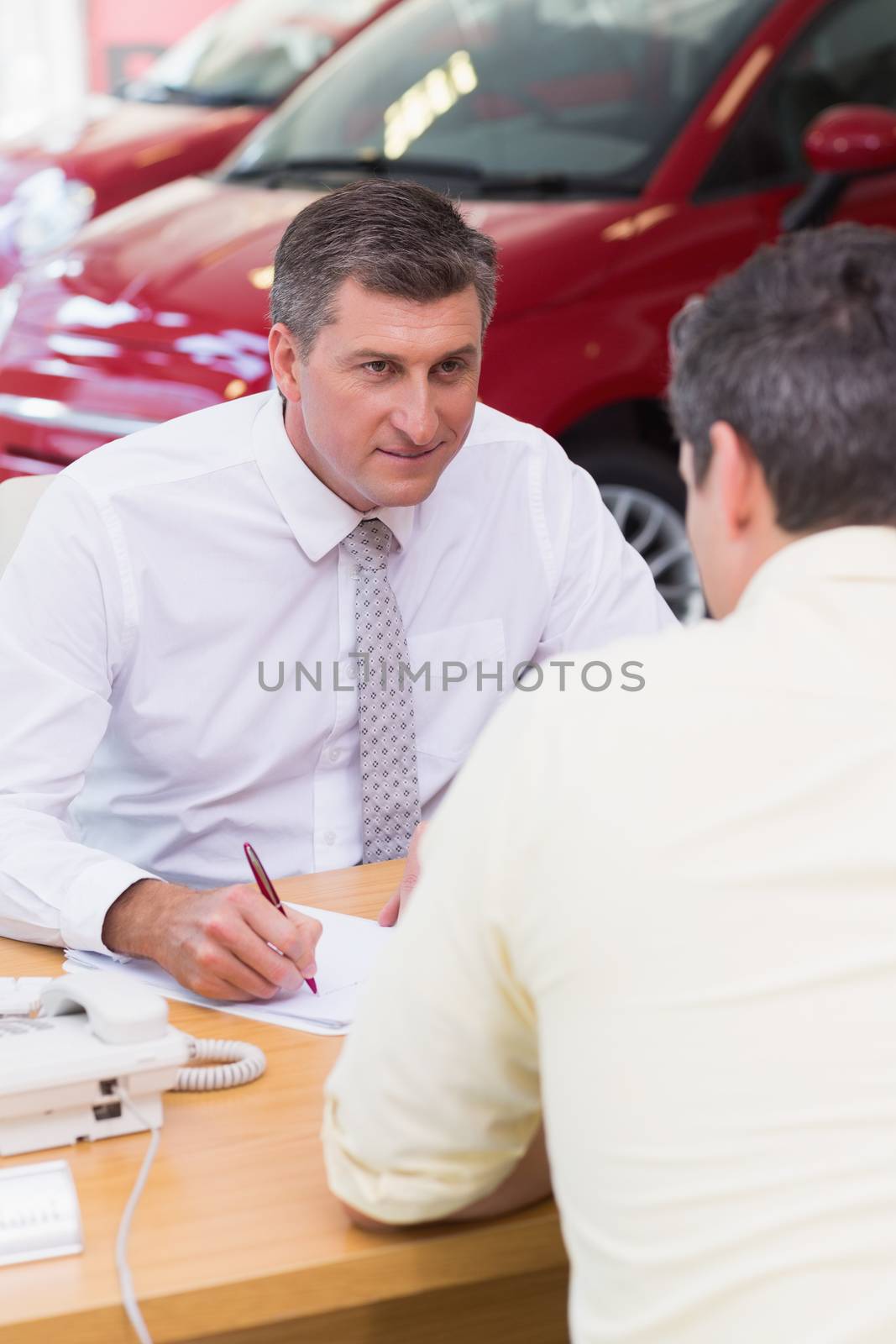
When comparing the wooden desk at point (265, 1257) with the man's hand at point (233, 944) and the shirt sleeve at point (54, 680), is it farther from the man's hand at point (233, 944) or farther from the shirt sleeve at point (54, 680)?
the shirt sleeve at point (54, 680)

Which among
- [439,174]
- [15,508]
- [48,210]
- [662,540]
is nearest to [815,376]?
[15,508]

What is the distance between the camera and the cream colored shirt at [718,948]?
41.9 inches

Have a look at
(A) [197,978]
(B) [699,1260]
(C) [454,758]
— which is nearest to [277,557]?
(C) [454,758]

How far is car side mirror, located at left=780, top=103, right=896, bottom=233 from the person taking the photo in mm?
4328

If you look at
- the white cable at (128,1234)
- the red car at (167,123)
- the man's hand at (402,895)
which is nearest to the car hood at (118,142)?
the red car at (167,123)

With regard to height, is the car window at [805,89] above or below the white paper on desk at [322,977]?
above

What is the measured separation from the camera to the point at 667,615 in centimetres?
249

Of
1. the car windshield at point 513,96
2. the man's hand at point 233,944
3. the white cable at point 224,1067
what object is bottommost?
the white cable at point 224,1067

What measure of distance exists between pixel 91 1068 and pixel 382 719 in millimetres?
874

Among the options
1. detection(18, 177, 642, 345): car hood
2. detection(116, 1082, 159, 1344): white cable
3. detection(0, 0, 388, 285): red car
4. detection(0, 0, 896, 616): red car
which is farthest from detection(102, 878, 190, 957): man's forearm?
detection(0, 0, 388, 285): red car

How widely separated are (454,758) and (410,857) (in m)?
0.48

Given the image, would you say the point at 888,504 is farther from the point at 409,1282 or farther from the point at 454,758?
the point at 454,758

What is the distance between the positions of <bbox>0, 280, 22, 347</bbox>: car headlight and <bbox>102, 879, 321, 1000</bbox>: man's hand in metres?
2.95

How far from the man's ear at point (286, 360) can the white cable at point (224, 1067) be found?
947mm
